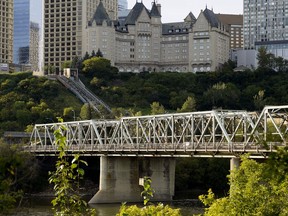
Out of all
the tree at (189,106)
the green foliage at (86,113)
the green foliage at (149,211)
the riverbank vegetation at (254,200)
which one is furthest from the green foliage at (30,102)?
the riverbank vegetation at (254,200)

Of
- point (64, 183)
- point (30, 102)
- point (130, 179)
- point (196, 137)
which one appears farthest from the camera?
point (30, 102)

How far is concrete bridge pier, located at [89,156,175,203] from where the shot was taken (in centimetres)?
10788

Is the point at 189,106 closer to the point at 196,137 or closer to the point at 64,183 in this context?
the point at 196,137

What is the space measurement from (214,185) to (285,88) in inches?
3096

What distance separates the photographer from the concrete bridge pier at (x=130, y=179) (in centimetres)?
10788

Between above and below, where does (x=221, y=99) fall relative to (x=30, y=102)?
above

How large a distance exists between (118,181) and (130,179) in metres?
Result: 1.83

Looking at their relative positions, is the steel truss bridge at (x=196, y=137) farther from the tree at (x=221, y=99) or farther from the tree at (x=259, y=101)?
the tree at (x=221, y=99)

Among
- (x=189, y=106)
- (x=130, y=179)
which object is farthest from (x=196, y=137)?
(x=189, y=106)

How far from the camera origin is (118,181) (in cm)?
10981

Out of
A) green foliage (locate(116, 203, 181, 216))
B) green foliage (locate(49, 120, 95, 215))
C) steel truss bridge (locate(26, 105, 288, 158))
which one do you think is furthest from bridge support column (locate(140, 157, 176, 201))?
green foliage (locate(49, 120, 95, 215))

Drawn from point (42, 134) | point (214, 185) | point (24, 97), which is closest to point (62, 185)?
point (214, 185)

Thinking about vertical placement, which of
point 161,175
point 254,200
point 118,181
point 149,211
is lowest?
point 118,181

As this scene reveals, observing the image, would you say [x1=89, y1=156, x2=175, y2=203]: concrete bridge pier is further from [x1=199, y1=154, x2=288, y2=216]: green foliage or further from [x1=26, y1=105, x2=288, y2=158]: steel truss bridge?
[x1=199, y1=154, x2=288, y2=216]: green foliage
